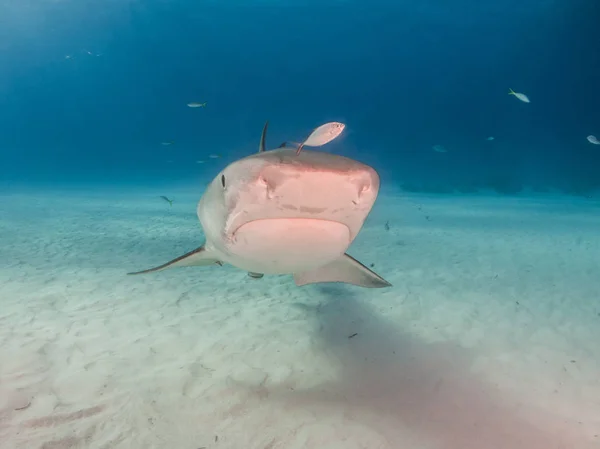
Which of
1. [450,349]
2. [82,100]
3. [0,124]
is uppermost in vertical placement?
[450,349]

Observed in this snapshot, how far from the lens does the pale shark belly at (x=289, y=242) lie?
2.00 metres

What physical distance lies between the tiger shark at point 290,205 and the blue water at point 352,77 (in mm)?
30462

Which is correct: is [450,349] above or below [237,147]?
above

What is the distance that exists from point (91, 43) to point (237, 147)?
38.9 meters

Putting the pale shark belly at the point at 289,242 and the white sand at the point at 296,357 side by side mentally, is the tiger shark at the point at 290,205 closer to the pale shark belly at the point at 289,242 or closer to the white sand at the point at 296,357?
the pale shark belly at the point at 289,242

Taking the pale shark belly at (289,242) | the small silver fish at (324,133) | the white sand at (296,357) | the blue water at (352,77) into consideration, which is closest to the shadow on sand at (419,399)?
the white sand at (296,357)

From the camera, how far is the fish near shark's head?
1729 millimetres

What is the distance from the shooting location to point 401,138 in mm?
63688

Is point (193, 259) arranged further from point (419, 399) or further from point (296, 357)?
point (419, 399)

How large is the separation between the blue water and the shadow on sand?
2880 cm

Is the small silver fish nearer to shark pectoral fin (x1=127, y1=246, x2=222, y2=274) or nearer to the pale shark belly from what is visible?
the pale shark belly

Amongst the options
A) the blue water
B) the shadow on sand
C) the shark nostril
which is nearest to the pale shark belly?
the shark nostril

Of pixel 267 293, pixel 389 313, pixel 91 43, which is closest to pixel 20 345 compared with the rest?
pixel 267 293

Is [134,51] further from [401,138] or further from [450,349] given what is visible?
[450,349]
